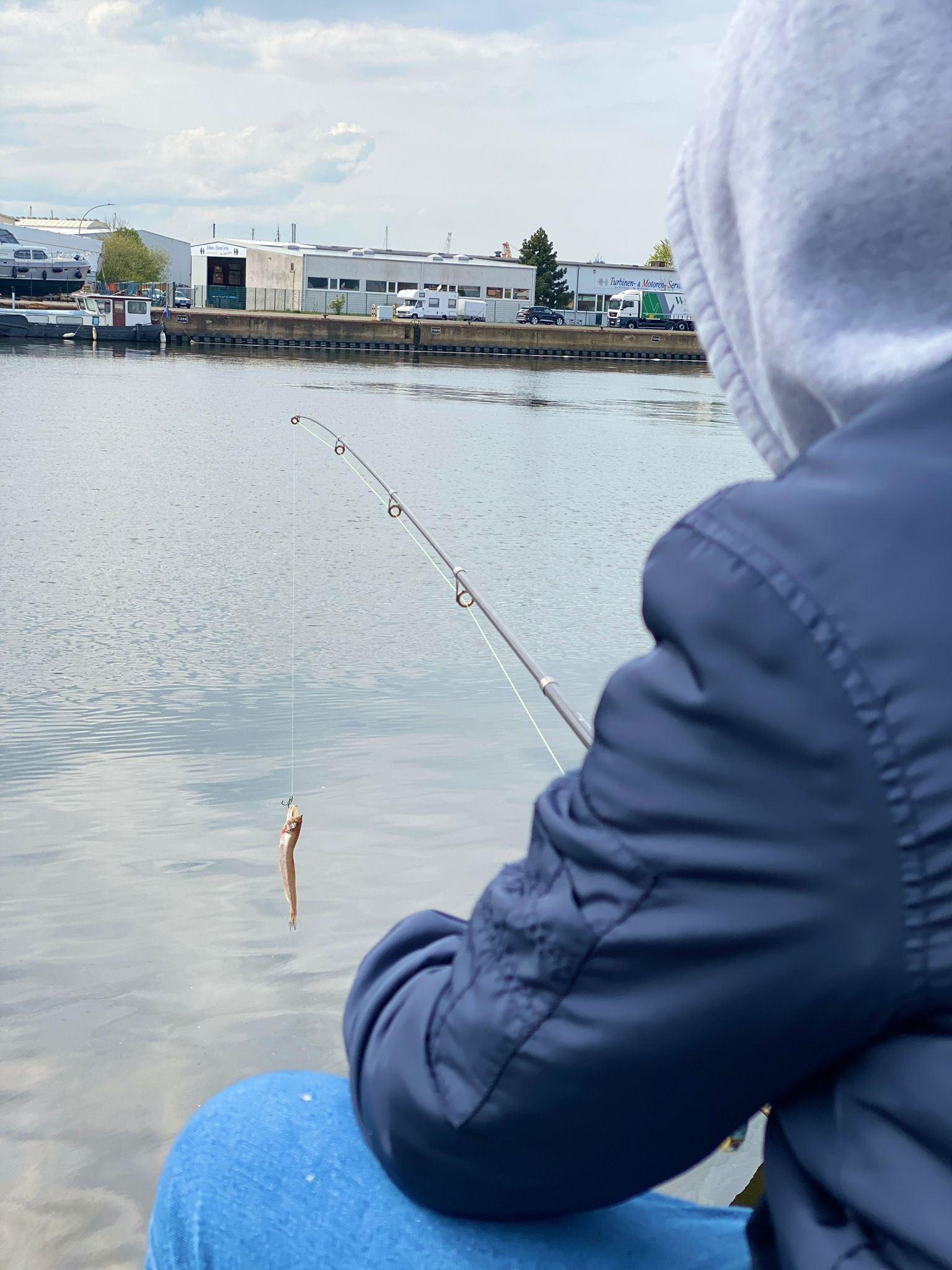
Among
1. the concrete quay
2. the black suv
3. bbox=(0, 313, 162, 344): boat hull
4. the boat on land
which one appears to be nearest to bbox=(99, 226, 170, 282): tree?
the concrete quay

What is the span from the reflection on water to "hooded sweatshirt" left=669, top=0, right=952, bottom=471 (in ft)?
5.50

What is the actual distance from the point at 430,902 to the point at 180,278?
88340mm

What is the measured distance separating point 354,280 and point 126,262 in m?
13.7

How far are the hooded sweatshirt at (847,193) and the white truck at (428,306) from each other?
52.0 m

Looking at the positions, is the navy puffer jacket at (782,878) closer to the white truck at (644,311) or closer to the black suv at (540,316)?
the black suv at (540,316)

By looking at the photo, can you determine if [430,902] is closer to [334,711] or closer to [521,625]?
[334,711]

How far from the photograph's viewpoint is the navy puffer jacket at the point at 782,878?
635mm

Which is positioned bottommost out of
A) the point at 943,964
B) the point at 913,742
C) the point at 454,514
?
the point at 454,514

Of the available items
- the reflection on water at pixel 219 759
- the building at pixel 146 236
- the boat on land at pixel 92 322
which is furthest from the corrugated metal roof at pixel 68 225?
the reflection on water at pixel 219 759

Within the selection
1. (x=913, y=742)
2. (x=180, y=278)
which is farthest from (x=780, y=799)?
(x=180, y=278)

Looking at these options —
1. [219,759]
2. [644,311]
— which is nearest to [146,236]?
[644,311]

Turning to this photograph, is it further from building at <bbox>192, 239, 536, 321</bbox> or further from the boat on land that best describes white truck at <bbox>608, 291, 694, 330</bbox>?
the boat on land

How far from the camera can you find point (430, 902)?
315 centimetres

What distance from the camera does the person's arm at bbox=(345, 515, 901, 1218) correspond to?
2.10 ft
